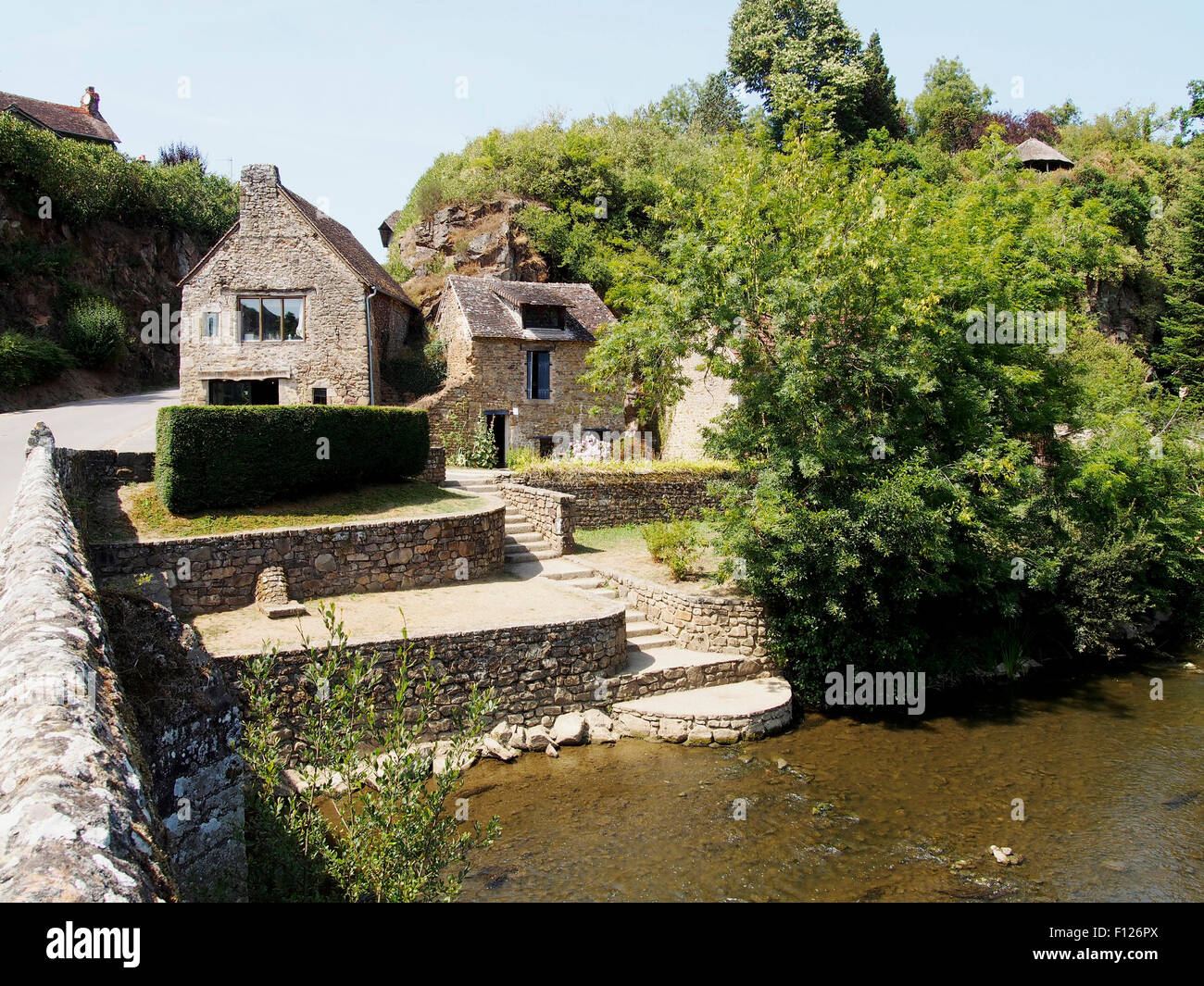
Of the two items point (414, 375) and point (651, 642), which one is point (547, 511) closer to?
point (651, 642)

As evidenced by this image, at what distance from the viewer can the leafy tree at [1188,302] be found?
30297 millimetres

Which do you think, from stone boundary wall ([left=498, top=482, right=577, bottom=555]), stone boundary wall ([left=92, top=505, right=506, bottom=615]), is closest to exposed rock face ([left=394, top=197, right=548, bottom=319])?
stone boundary wall ([left=498, top=482, right=577, bottom=555])

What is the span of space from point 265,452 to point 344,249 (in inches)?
460

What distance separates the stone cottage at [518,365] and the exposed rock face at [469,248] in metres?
3.69

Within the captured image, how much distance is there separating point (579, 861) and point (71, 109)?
4938cm

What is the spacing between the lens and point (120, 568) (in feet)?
41.6

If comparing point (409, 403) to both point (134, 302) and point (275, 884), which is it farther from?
point (275, 884)

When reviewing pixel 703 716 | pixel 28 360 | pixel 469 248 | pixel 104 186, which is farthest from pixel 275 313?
pixel 703 716

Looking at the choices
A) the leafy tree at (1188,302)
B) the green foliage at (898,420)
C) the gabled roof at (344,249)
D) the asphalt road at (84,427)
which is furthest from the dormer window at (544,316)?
the leafy tree at (1188,302)

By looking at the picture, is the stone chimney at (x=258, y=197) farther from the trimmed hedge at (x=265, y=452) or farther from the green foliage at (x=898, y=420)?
the green foliage at (x=898, y=420)

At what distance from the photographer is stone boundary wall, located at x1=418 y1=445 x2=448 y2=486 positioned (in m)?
20.8

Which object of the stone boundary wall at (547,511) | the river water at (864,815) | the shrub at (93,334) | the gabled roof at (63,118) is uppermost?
the gabled roof at (63,118)

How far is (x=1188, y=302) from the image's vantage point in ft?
99.9

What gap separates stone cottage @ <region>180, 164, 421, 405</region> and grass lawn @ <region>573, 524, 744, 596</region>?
9035 mm
